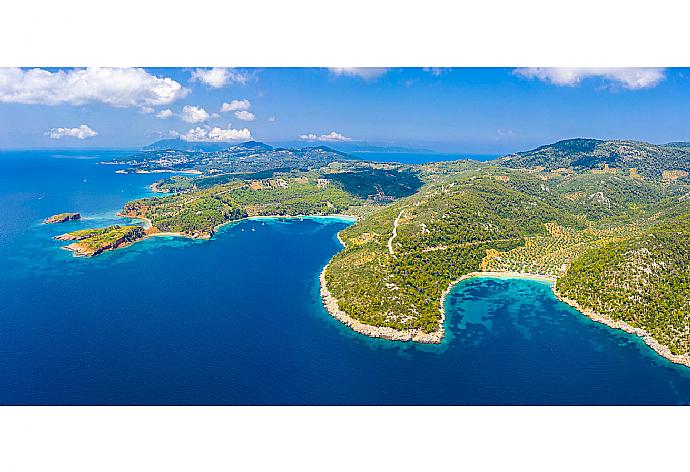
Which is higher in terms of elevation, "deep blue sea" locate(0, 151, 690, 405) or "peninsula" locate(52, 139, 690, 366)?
"peninsula" locate(52, 139, 690, 366)

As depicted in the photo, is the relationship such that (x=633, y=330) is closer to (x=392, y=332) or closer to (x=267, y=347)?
(x=392, y=332)

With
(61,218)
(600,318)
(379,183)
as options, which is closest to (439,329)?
(600,318)

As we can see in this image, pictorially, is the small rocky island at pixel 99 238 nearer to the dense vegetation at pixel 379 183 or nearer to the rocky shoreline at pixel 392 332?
the rocky shoreline at pixel 392 332

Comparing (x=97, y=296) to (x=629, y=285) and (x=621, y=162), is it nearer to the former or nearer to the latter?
(x=629, y=285)

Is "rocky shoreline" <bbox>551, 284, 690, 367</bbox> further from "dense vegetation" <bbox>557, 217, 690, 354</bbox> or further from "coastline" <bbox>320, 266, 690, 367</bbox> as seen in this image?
"dense vegetation" <bbox>557, 217, 690, 354</bbox>

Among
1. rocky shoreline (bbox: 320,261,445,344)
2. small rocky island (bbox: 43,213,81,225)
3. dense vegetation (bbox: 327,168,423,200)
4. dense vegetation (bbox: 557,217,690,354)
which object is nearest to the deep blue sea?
rocky shoreline (bbox: 320,261,445,344)

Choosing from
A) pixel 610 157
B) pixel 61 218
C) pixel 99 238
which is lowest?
pixel 99 238
